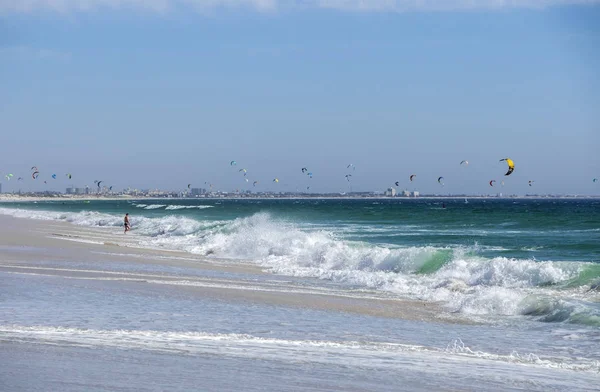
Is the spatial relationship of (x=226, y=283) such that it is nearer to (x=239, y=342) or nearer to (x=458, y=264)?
(x=458, y=264)

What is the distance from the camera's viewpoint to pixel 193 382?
25.6 feet

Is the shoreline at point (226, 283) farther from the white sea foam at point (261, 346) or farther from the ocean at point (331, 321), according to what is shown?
the white sea foam at point (261, 346)

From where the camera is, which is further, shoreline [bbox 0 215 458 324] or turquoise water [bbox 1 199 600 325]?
turquoise water [bbox 1 199 600 325]

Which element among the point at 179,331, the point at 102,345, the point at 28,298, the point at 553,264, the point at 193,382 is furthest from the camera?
the point at 553,264

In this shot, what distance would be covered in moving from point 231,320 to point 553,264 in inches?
410

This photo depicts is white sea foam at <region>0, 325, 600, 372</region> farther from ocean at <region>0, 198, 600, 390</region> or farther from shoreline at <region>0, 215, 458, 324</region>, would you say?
shoreline at <region>0, 215, 458, 324</region>

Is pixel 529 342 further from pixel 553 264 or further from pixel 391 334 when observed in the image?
pixel 553 264

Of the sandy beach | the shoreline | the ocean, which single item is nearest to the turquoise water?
the ocean

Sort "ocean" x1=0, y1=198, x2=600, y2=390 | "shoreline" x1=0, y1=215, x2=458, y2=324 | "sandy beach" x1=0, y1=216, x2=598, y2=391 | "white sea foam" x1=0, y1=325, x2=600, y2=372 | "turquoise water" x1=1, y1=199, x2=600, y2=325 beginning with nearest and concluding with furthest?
"sandy beach" x1=0, y1=216, x2=598, y2=391, "ocean" x1=0, y1=198, x2=600, y2=390, "white sea foam" x1=0, y1=325, x2=600, y2=372, "shoreline" x1=0, y1=215, x2=458, y2=324, "turquoise water" x1=1, y1=199, x2=600, y2=325

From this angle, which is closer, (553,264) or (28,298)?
(28,298)

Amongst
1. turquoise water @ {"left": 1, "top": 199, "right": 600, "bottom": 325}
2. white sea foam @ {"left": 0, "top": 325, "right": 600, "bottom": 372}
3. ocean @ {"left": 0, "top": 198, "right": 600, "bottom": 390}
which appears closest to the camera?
ocean @ {"left": 0, "top": 198, "right": 600, "bottom": 390}

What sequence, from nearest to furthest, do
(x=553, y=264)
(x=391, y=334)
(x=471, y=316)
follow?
(x=391, y=334) < (x=471, y=316) < (x=553, y=264)

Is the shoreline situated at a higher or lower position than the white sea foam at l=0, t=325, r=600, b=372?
lower

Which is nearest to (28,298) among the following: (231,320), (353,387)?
(231,320)
